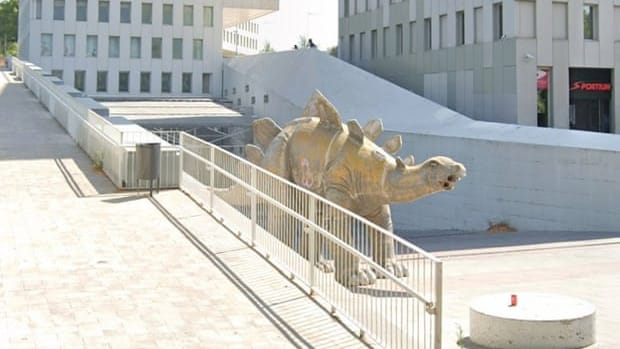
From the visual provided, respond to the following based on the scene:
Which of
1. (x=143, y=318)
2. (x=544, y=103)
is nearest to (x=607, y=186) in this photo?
(x=544, y=103)

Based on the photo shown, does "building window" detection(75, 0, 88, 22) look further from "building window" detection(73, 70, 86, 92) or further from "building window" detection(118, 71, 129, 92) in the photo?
"building window" detection(118, 71, 129, 92)

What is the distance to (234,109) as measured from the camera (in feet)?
154

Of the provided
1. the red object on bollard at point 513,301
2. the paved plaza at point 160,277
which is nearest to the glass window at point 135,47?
the paved plaza at point 160,277

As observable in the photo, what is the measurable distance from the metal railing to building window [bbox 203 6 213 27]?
4792 cm

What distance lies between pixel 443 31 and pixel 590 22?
7.09 metres

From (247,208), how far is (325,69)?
85.2 feet

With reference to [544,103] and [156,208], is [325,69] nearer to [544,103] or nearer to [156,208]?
[544,103]

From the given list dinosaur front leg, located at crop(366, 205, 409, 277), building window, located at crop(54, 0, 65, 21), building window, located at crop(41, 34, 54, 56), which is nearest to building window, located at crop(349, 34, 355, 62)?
building window, located at crop(54, 0, 65, 21)

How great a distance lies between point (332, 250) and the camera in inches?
391

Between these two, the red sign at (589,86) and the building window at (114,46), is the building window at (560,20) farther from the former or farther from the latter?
the building window at (114,46)

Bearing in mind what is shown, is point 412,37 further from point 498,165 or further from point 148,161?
point 148,161

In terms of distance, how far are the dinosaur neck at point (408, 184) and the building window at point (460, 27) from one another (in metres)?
23.3

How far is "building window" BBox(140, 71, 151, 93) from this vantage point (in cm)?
5813

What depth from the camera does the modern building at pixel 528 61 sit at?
105 ft
